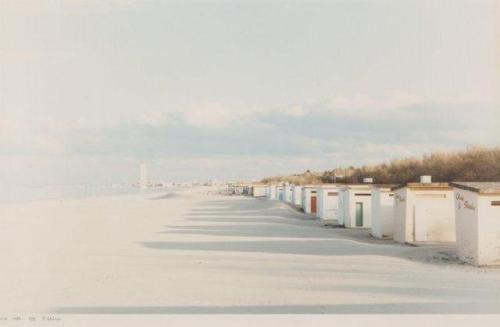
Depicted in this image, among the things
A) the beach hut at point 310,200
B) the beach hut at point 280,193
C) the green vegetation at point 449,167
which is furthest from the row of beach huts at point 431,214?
the beach hut at point 280,193

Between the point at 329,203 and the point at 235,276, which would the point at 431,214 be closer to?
the point at 235,276

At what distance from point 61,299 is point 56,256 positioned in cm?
743

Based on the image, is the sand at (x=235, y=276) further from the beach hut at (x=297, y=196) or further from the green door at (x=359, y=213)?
the beach hut at (x=297, y=196)

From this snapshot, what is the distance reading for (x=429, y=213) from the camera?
74.9 ft

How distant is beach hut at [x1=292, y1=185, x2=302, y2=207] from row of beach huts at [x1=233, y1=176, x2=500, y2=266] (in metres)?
13.6

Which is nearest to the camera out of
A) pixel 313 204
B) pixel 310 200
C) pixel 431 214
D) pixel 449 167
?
pixel 431 214

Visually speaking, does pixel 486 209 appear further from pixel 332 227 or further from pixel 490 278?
pixel 332 227

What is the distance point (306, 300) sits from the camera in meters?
12.3

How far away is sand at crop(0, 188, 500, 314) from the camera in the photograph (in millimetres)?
11914

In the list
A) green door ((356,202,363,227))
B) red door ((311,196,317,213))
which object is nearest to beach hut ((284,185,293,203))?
red door ((311,196,317,213))

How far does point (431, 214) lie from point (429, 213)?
76 millimetres

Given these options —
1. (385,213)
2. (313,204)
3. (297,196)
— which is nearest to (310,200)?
(313,204)

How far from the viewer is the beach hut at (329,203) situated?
36.8 m

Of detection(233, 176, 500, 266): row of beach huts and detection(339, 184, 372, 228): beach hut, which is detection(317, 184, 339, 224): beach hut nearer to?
detection(233, 176, 500, 266): row of beach huts
